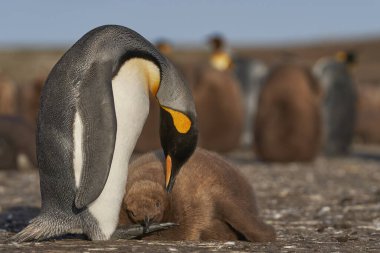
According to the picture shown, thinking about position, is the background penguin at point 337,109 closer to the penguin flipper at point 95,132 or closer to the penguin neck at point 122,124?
the penguin neck at point 122,124

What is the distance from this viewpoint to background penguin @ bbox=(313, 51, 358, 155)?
15578 mm

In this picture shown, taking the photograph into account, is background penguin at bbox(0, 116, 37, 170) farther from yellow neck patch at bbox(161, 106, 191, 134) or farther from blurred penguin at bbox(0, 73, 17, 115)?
yellow neck patch at bbox(161, 106, 191, 134)

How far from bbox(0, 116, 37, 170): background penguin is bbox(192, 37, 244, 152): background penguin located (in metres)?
3.18

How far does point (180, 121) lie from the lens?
4.39m

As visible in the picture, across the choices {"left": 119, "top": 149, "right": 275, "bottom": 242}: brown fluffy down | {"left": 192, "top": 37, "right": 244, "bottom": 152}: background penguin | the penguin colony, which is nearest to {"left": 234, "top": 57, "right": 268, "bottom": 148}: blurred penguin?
{"left": 192, "top": 37, "right": 244, "bottom": 152}: background penguin

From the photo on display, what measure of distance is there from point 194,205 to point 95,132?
0.73 meters

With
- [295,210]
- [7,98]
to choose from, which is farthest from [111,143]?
[7,98]

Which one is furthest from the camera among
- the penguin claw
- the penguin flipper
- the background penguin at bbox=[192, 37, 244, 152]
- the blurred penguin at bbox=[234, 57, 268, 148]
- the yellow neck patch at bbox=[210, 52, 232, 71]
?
the yellow neck patch at bbox=[210, 52, 232, 71]

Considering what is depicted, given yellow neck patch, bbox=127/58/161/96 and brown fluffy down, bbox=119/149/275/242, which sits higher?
yellow neck patch, bbox=127/58/161/96

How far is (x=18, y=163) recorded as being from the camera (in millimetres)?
11203

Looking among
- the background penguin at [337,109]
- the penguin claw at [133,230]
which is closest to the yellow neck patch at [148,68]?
the penguin claw at [133,230]

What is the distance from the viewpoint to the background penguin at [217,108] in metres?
13.6

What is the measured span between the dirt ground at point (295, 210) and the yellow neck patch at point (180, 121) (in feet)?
1.97

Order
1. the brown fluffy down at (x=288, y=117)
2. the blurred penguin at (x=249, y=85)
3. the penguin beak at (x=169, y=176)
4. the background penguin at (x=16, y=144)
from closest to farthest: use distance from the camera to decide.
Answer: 1. the penguin beak at (x=169, y=176)
2. the background penguin at (x=16, y=144)
3. the brown fluffy down at (x=288, y=117)
4. the blurred penguin at (x=249, y=85)
